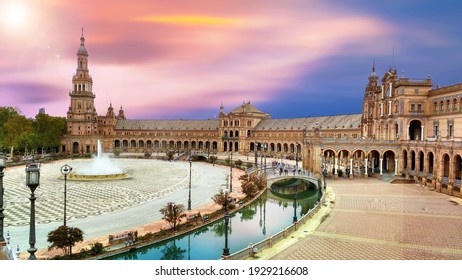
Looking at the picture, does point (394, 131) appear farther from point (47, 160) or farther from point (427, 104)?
point (47, 160)

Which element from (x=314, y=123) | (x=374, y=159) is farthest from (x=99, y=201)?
(x=314, y=123)

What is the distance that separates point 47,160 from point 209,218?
63354mm

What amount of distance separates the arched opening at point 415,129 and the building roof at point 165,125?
6780 centimetres

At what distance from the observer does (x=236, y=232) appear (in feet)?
95.6

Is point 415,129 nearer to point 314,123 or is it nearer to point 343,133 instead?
point 343,133

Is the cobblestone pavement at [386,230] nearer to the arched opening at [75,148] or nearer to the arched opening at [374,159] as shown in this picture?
the arched opening at [374,159]

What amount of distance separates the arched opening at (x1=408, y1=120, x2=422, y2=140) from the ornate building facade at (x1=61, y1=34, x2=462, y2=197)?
129 mm

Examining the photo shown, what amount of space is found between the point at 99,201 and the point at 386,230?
2672 centimetres

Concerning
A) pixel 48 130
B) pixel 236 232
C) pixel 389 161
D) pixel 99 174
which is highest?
pixel 48 130

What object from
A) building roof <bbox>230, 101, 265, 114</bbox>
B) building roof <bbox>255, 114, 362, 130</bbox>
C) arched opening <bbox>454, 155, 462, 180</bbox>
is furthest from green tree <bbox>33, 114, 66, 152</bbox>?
arched opening <bbox>454, 155, 462, 180</bbox>

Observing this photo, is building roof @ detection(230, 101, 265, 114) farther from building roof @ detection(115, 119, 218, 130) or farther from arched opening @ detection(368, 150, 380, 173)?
arched opening @ detection(368, 150, 380, 173)

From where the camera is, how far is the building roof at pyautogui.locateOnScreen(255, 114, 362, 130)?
8294 centimetres
